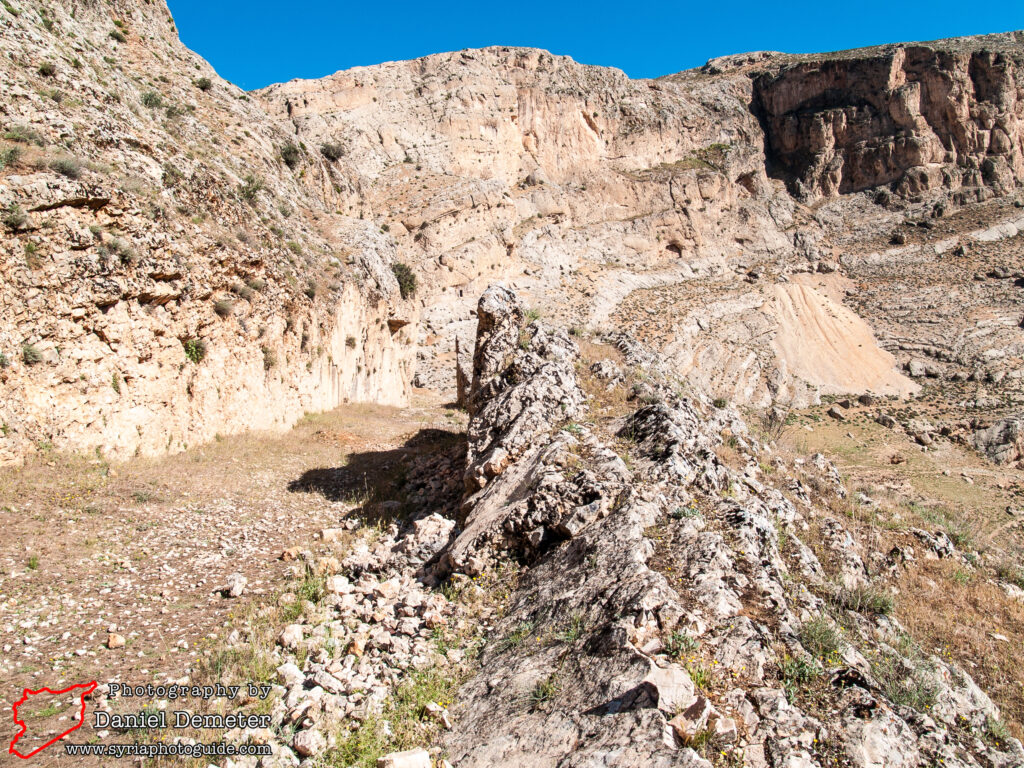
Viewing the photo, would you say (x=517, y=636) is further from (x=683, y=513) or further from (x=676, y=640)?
(x=683, y=513)

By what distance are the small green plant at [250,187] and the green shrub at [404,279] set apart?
322 inches

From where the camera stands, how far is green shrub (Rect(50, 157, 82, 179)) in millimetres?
10555

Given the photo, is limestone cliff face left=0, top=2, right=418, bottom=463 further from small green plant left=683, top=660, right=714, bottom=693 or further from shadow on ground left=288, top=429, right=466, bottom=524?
small green plant left=683, top=660, right=714, bottom=693

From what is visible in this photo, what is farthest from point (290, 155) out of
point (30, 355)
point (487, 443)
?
point (487, 443)

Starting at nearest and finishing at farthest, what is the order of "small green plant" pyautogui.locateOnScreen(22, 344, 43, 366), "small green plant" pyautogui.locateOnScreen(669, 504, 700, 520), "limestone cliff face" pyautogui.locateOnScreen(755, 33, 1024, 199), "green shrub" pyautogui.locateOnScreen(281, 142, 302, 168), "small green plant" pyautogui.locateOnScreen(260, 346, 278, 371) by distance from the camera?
"small green plant" pyautogui.locateOnScreen(669, 504, 700, 520) < "small green plant" pyautogui.locateOnScreen(22, 344, 43, 366) < "small green plant" pyautogui.locateOnScreen(260, 346, 278, 371) < "green shrub" pyautogui.locateOnScreen(281, 142, 302, 168) < "limestone cliff face" pyautogui.locateOnScreen(755, 33, 1024, 199)

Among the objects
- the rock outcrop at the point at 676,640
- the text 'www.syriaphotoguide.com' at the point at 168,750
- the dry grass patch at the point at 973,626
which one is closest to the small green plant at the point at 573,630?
the rock outcrop at the point at 676,640

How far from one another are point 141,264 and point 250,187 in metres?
7.26

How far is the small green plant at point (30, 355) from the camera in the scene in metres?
9.62

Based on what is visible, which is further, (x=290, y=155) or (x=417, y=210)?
(x=417, y=210)

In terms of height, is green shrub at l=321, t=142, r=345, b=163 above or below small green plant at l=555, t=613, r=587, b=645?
above

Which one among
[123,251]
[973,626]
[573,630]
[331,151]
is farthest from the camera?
[331,151]

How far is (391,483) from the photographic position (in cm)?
1196

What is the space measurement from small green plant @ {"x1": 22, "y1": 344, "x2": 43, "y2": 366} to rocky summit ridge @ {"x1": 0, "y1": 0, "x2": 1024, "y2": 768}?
0.05 m

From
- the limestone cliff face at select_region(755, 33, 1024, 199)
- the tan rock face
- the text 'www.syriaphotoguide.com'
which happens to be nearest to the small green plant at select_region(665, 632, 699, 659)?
the text 'www.syriaphotoguide.com'
